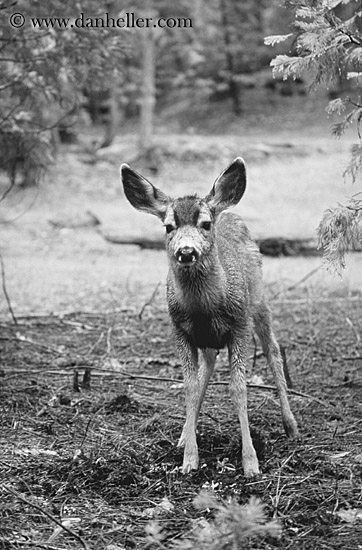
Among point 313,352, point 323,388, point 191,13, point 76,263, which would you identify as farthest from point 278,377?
point 191,13

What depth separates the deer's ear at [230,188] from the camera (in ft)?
18.3

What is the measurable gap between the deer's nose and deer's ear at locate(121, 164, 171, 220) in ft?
2.33

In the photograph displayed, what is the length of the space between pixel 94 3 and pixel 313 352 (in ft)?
13.4

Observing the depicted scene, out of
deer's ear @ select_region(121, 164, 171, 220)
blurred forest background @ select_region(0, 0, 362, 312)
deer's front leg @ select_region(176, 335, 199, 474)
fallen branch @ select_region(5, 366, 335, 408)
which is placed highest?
blurred forest background @ select_region(0, 0, 362, 312)

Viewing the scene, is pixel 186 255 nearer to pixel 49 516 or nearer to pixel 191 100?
pixel 49 516

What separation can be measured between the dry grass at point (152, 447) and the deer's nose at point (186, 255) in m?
1.23

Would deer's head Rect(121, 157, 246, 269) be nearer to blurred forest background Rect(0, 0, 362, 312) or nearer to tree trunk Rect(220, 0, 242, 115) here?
blurred forest background Rect(0, 0, 362, 312)

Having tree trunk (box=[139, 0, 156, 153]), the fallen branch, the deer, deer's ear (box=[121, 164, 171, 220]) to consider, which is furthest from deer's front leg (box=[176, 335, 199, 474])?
tree trunk (box=[139, 0, 156, 153])

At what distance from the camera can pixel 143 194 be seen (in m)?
5.71

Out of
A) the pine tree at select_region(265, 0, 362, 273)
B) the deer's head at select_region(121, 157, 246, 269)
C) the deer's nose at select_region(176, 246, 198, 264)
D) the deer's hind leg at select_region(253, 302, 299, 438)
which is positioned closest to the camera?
the deer's nose at select_region(176, 246, 198, 264)

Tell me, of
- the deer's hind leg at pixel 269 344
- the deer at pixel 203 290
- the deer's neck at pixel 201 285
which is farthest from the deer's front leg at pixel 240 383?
the deer's hind leg at pixel 269 344

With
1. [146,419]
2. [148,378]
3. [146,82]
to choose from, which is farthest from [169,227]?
[146,82]

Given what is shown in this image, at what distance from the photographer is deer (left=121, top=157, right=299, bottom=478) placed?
5.21 m

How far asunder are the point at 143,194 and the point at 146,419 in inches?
64.2
